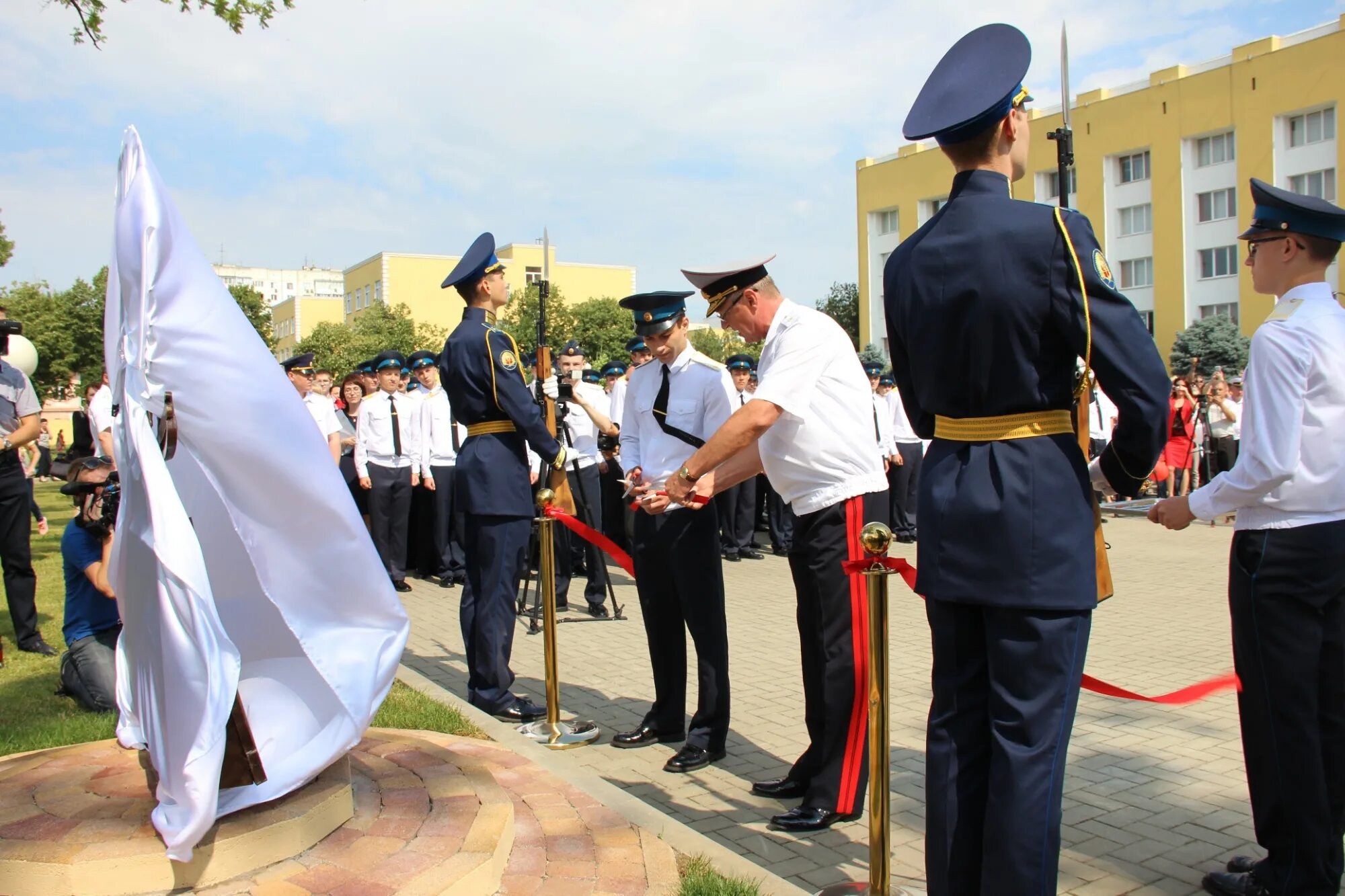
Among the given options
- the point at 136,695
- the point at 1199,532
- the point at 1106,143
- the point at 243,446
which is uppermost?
the point at 1106,143

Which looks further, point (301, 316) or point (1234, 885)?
point (301, 316)

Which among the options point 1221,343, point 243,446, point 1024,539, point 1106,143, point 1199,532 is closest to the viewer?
point 1024,539

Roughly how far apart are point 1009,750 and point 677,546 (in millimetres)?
2855

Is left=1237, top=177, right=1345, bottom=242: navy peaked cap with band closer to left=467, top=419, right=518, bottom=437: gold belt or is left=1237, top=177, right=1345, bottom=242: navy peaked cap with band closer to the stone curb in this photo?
the stone curb

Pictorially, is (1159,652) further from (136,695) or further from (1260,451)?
(136,695)

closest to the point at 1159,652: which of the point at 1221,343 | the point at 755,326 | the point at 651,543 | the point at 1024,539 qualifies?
the point at 651,543

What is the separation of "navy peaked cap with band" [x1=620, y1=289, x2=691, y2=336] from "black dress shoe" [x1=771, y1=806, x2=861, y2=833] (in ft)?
8.20

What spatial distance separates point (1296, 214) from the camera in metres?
3.42

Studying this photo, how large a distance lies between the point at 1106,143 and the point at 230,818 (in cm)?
5434

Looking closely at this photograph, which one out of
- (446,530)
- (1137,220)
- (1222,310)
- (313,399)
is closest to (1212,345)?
(1222,310)

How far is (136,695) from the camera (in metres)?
3.34

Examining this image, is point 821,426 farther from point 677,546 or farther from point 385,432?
point 385,432

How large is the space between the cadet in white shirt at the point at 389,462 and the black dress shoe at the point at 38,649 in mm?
3831

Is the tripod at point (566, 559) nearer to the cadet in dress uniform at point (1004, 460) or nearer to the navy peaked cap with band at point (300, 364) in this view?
the navy peaked cap with band at point (300, 364)
